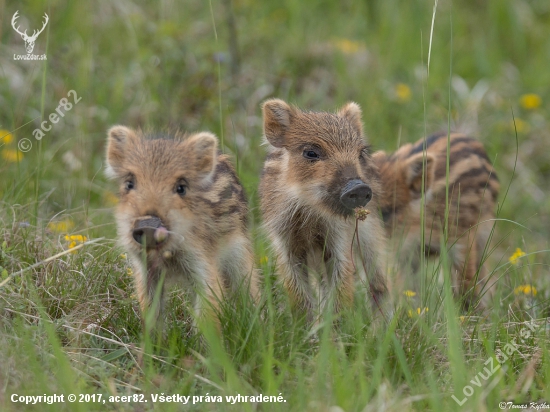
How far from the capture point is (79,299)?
466 centimetres

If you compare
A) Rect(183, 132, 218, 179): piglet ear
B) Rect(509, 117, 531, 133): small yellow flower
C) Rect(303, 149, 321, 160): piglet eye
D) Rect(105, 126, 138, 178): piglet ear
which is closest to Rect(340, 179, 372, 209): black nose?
Rect(303, 149, 321, 160): piglet eye

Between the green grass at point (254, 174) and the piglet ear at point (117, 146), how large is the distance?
20.9 inches

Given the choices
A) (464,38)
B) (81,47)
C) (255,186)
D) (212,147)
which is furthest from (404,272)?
(464,38)

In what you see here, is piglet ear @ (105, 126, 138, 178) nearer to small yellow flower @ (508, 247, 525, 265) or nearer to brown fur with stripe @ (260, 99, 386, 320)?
brown fur with stripe @ (260, 99, 386, 320)

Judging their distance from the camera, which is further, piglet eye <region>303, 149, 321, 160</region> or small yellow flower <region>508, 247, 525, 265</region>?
piglet eye <region>303, 149, 321, 160</region>

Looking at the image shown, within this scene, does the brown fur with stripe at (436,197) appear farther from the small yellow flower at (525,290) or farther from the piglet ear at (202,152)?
the piglet ear at (202,152)

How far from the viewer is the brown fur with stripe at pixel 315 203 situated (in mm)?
5109

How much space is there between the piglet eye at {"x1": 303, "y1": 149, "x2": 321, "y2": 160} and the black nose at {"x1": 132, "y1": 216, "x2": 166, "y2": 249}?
1288 mm

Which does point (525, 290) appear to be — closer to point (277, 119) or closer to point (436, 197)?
point (436, 197)

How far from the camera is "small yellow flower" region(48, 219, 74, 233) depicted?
5.72m

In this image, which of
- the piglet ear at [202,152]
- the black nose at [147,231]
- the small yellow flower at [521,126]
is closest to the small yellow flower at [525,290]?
the piglet ear at [202,152]

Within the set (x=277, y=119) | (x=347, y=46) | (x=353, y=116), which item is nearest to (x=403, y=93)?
(x=347, y=46)

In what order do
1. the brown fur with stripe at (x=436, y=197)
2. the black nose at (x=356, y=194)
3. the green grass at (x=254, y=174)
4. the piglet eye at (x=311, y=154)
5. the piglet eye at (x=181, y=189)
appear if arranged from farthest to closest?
1. the brown fur with stripe at (x=436, y=197)
2. the piglet eye at (x=311, y=154)
3. the black nose at (x=356, y=194)
4. the piglet eye at (x=181, y=189)
5. the green grass at (x=254, y=174)

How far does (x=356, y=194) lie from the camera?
4820 millimetres
